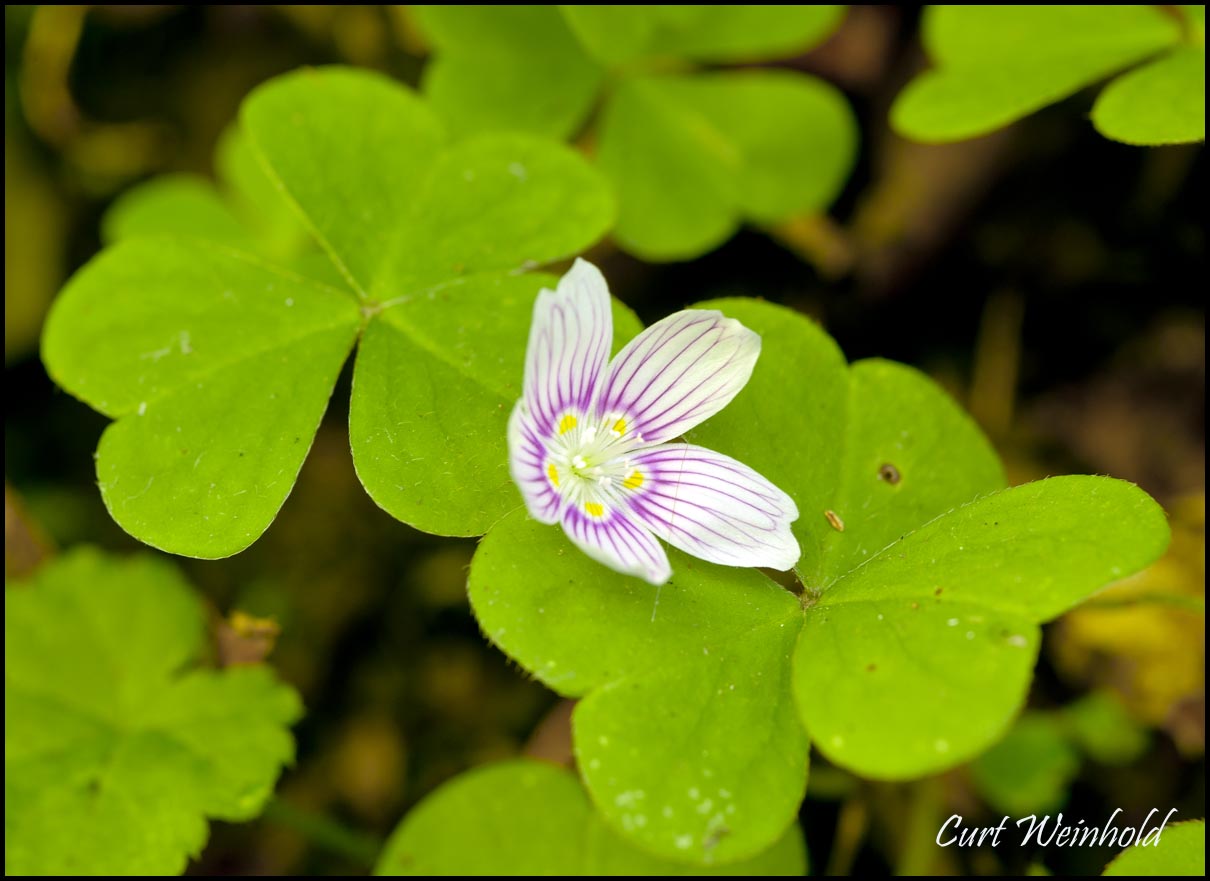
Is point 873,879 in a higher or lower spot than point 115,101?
lower

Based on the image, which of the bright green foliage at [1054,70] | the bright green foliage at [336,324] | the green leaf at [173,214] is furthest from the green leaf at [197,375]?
the bright green foliage at [1054,70]

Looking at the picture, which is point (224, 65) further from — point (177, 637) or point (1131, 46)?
point (1131, 46)

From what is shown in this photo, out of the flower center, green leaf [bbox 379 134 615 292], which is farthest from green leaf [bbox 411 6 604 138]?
the flower center

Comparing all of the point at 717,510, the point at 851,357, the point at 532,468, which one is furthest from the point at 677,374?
the point at 851,357

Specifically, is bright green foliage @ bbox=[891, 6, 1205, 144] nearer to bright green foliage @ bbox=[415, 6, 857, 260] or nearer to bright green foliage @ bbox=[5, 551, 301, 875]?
bright green foliage @ bbox=[415, 6, 857, 260]

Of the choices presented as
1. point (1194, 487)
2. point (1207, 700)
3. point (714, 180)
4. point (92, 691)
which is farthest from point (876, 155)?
point (92, 691)

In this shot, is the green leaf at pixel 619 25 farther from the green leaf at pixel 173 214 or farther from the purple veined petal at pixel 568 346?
the purple veined petal at pixel 568 346

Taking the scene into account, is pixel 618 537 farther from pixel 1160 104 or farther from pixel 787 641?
pixel 1160 104
